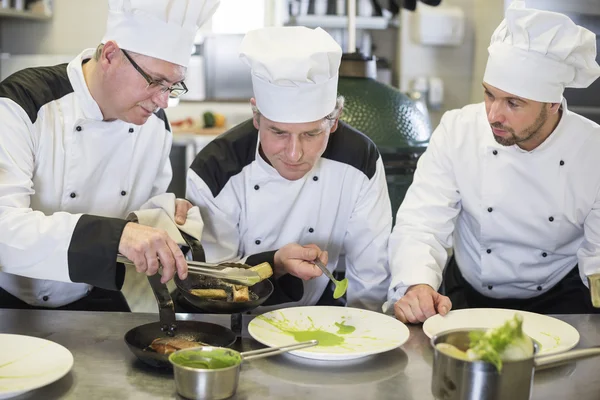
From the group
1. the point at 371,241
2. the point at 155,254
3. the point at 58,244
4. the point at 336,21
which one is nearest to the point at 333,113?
the point at 371,241

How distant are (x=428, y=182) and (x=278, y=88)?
0.68m

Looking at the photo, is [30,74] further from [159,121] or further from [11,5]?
[11,5]

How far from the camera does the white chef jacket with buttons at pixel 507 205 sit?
Answer: 7.80 ft

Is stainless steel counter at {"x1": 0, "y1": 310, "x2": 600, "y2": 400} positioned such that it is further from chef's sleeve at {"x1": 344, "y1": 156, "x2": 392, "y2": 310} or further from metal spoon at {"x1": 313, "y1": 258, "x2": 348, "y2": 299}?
chef's sleeve at {"x1": 344, "y1": 156, "x2": 392, "y2": 310}

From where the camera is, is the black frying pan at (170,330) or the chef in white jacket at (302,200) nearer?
the black frying pan at (170,330)

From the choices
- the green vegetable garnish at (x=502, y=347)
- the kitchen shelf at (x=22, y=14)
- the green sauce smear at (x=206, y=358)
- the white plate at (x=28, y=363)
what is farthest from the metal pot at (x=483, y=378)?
the kitchen shelf at (x=22, y=14)

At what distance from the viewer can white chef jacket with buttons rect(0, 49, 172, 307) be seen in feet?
5.85

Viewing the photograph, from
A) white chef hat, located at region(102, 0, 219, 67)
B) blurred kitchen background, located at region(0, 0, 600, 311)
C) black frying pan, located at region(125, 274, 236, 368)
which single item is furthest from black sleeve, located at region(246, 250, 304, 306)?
blurred kitchen background, located at region(0, 0, 600, 311)

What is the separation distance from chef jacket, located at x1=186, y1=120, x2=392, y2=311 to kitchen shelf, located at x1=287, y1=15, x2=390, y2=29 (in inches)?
128

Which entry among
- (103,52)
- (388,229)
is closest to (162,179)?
(103,52)

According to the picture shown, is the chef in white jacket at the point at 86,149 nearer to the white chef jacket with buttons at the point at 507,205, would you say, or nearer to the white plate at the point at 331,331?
the white plate at the point at 331,331

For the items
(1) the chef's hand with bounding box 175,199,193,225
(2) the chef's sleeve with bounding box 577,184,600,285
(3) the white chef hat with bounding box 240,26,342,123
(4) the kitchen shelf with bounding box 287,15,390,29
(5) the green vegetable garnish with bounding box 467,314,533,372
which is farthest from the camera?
(4) the kitchen shelf with bounding box 287,15,390,29

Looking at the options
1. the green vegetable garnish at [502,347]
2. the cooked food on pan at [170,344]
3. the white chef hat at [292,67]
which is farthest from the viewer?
the white chef hat at [292,67]

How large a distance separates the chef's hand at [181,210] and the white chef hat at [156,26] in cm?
43
